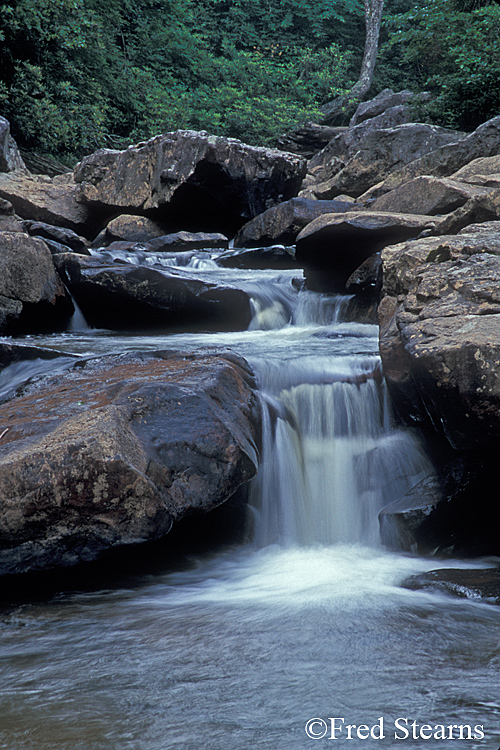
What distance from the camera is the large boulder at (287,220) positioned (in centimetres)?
1122

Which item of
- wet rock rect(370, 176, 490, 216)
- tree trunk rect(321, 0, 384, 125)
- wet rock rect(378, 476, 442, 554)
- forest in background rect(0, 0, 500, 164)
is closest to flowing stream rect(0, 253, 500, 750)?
wet rock rect(378, 476, 442, 554)

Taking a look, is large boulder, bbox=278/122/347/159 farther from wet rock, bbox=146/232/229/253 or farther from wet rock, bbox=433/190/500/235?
wet rock, bbox=433/190/500/235

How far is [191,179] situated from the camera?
40.1ft

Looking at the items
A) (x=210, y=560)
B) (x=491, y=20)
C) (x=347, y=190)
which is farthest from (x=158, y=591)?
(x=491, y=20)

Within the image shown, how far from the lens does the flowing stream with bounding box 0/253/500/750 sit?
1.61 m

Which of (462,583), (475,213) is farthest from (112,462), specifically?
(475,213)

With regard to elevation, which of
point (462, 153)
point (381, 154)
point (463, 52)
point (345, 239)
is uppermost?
point (463, 52)

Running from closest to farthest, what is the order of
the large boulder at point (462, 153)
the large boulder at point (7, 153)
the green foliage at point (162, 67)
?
the large boulder at point (462, 153)
the large boulder at point (7, 153)
the green foliage at point (162, 67)

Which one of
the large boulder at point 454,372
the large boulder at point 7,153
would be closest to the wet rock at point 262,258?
the large boulder at point 454,372

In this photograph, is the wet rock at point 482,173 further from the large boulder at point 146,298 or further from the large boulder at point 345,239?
the large boulder at point 146,298

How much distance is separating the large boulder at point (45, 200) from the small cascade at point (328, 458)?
1032 cm

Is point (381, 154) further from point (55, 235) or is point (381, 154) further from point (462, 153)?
point (55, 235)

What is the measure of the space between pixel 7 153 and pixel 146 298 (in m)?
8.95

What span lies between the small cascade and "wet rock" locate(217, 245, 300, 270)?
6409 millimetres
